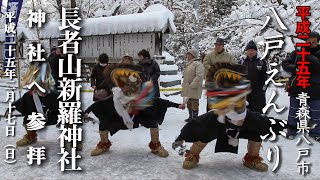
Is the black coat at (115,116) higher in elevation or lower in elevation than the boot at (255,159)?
higher

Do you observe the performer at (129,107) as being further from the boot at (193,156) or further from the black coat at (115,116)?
the boot at (193,156)

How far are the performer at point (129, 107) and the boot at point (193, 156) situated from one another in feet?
1.85

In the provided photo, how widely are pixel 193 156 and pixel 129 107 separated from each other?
120 cm

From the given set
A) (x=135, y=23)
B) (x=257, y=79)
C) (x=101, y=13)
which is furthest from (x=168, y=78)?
(x=257, y=79)

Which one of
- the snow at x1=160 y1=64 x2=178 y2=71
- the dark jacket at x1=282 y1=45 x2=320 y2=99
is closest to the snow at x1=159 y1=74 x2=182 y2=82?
the snow at x1=160 y1=64 x2=178 y2=71

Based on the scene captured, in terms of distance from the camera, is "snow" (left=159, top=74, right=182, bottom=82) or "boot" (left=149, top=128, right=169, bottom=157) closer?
"boot" (left=149, top=128, right=169, bottom=157)

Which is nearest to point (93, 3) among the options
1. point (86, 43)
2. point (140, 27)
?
point (86, 43)

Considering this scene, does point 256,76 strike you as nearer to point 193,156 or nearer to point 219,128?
point 219,128

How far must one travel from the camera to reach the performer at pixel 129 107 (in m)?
4.91

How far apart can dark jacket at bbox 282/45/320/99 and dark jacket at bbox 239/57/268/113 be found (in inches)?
18.4

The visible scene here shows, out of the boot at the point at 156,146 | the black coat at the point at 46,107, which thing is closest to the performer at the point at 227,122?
the boot at the point at 156,146

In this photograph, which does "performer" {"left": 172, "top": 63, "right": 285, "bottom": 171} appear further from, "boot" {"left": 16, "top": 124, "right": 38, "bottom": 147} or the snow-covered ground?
"boot" {"left": 16, "top": 124, "right": 38, "bottom": 147}

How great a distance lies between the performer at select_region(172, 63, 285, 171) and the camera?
13.2 ft

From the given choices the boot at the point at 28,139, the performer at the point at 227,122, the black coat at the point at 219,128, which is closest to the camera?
the performer at the point at 227,122
